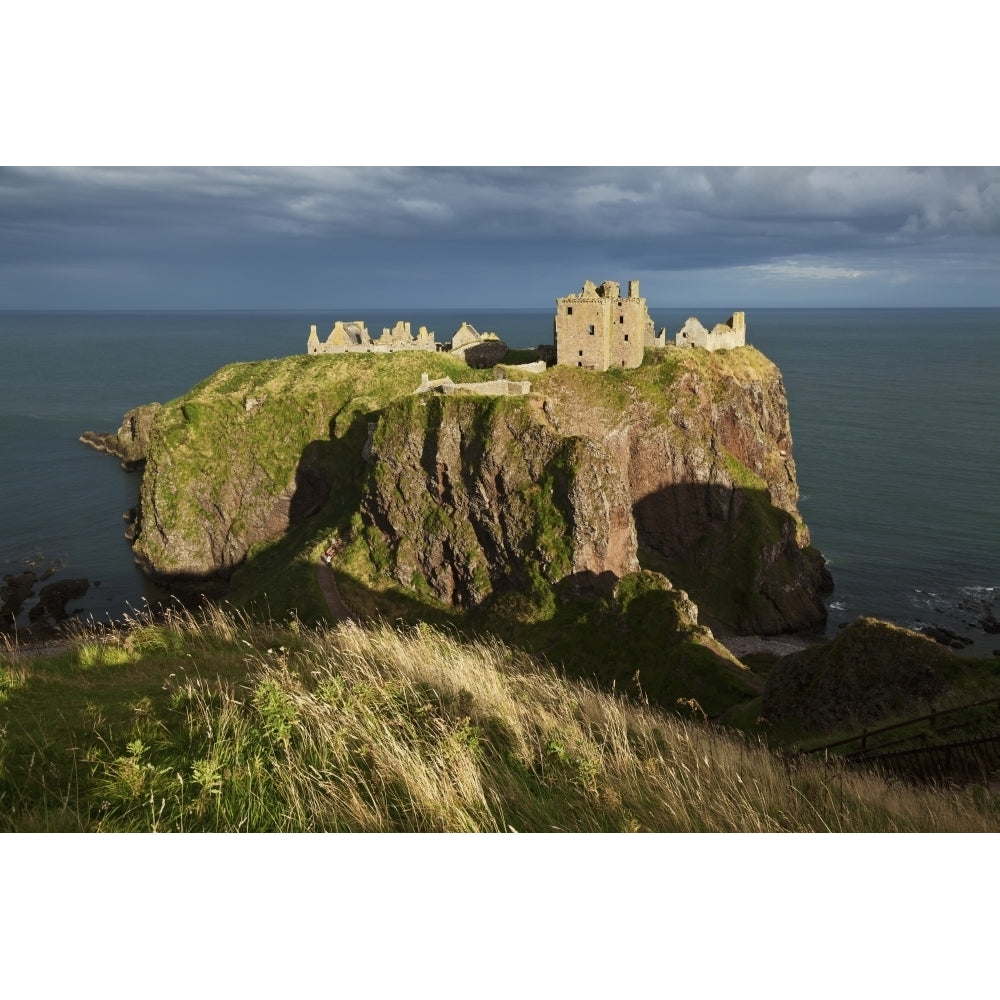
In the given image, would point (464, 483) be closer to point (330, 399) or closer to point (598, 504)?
point (598, 504)

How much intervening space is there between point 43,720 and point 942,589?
2796 inches

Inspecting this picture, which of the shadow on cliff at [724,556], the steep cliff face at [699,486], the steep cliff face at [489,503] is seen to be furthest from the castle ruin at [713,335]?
the steep cliff face at [489,503]

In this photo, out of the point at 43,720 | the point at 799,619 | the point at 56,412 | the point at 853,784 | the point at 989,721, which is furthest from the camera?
the point at 56,412

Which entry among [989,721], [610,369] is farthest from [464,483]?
[989,721]

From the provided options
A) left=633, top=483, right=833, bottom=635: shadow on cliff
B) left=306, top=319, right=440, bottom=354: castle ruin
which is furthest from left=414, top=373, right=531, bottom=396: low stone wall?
left=306, top=319, right=440, bottom=354: castle ruin

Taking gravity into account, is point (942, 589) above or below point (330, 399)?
below

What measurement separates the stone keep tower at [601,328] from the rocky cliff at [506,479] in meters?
1.78

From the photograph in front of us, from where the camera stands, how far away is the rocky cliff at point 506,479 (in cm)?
4769

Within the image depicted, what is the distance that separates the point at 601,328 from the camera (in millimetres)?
58375

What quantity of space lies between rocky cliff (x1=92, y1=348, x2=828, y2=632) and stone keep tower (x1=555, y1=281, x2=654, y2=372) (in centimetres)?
178

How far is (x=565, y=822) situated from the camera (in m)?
5.68

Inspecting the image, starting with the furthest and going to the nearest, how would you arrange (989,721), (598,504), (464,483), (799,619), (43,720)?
1. (799,619)
2. (464,483)
3. (598,504)
4. (989,721)
5. (43,720)

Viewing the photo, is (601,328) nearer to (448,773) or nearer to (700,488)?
(700,488)

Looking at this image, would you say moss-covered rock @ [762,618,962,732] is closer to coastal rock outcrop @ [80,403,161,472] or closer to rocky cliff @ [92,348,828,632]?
rocky cliff @ [92,348,828,632]
